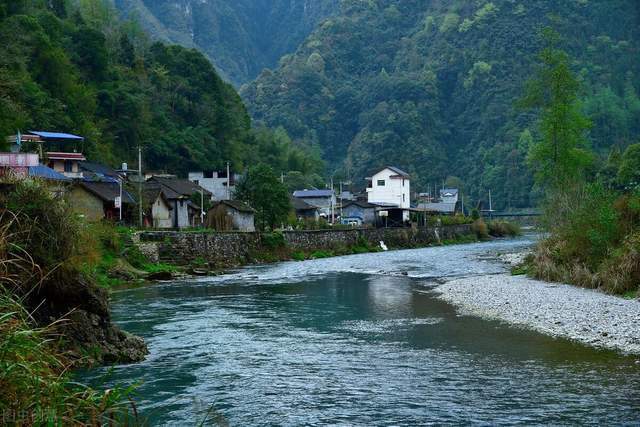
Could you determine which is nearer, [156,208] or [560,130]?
[560,130]

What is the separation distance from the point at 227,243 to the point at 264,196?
12222mm

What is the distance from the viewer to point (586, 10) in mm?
191875

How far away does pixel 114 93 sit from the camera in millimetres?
76438

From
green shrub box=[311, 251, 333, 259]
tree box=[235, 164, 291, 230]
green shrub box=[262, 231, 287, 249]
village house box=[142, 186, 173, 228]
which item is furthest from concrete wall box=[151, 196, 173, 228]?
green shrub box=[311, 251, 333, 259]

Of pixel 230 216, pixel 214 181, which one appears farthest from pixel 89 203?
pixel 214 181

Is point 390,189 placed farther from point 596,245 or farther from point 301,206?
point 596,245

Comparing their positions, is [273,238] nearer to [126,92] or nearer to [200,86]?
[126,92]

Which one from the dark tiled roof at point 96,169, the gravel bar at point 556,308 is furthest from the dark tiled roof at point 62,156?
the gravel bar at point 556,308

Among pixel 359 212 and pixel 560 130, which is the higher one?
pixel 560 130

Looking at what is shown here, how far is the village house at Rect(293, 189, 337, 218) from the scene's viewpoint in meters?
91.9

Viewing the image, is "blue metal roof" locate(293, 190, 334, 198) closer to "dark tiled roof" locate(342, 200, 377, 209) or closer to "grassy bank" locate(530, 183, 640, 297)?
"dark tiled roof" locate(342, 200, 377, 209)

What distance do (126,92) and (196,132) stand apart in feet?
42.9

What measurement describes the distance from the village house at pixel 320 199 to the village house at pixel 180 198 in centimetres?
2595

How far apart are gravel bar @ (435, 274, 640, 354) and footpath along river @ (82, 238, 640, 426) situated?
754mm
